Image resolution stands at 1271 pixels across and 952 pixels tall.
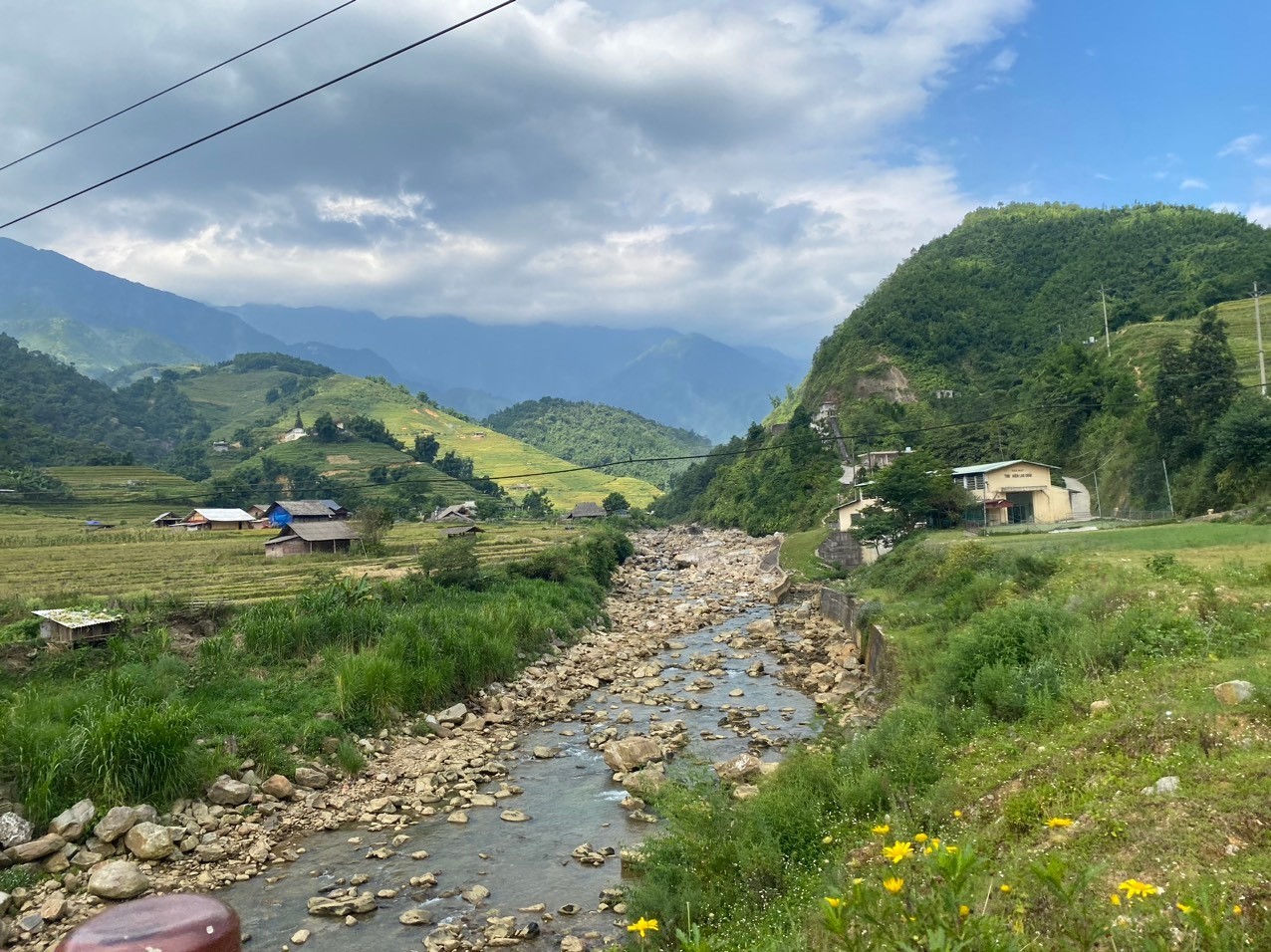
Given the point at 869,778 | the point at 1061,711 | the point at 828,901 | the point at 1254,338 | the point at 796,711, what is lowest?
the point at 796,711

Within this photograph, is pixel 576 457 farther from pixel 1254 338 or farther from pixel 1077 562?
pixel 1077 562

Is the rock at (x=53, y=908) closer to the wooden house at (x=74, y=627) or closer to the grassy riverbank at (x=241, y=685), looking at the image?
the grassy riverbank at (x=241, y=685)

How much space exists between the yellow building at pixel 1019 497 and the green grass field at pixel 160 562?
24295 millimetres

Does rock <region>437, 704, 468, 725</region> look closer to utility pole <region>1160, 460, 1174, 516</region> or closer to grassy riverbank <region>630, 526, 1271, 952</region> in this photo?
grassy riverbank <region>630, 526, 1271, 952</region>

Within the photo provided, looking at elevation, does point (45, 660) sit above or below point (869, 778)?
above

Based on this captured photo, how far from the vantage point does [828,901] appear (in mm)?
3686

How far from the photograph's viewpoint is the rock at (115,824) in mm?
12143

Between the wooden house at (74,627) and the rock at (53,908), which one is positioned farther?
the wooden house at (74,627)

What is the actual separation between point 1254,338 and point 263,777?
57.8m

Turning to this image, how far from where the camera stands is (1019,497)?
37.3 meters

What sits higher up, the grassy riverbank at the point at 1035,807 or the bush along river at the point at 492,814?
the grassy riverbank at the point at 1035,807

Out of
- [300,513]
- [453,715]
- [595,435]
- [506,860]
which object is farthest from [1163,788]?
[595,435]

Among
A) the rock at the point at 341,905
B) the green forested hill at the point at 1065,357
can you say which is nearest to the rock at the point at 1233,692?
the rock at the point at 341,905

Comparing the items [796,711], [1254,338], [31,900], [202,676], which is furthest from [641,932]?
[1254,338]
